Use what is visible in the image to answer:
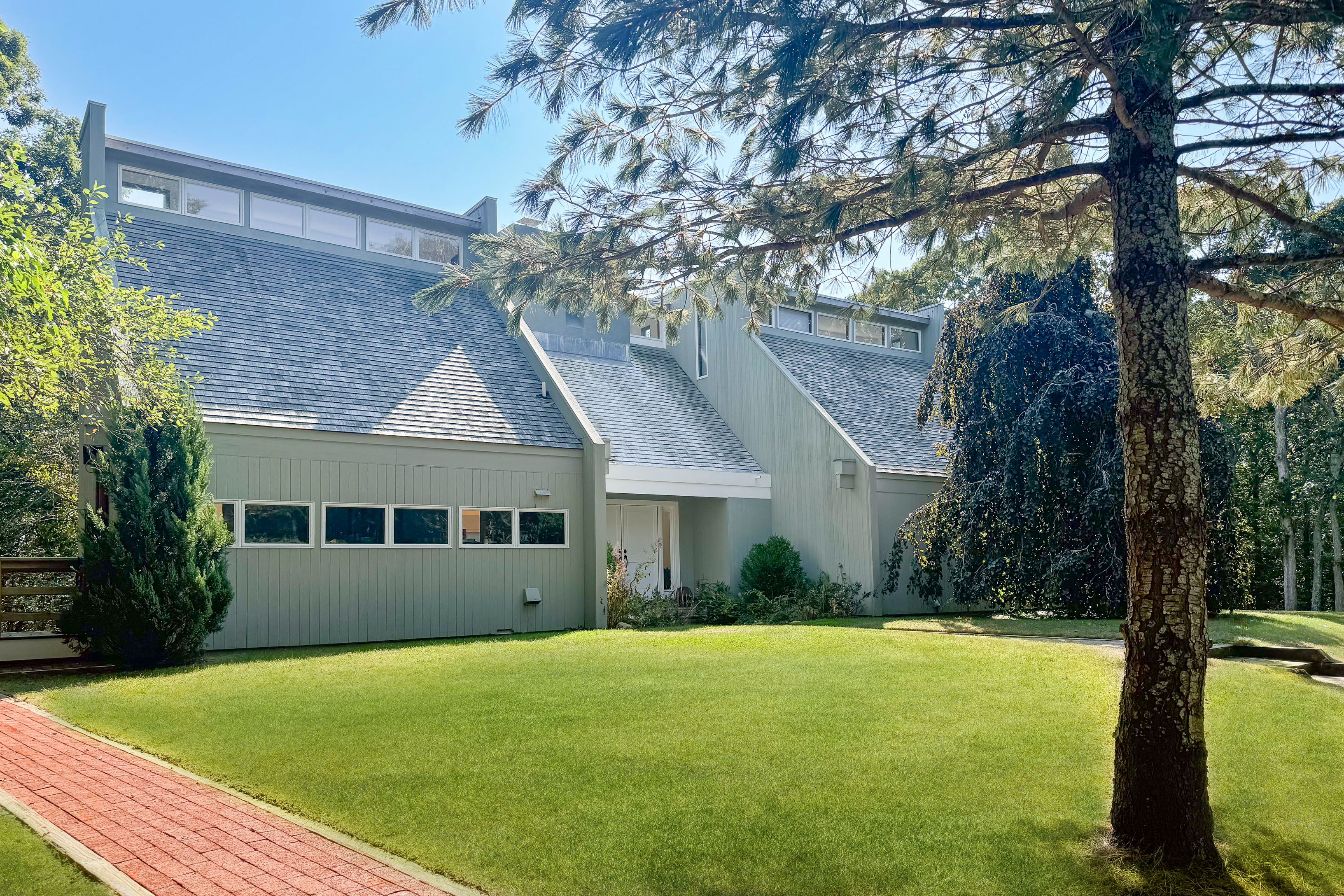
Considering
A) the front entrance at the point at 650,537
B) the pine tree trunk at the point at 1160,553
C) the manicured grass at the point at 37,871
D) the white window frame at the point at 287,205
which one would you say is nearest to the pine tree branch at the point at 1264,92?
the pine tree trunk at the point at 1160,553

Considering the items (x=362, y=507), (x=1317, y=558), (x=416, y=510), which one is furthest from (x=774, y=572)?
(x=1317, y=558)

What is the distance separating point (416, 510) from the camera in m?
13.8

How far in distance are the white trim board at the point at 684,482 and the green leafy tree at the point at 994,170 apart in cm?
981

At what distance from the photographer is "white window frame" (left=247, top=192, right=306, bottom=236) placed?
659 inches

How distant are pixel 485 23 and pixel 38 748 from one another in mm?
5610

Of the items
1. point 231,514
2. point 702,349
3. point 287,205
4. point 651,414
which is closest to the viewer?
point 231,514

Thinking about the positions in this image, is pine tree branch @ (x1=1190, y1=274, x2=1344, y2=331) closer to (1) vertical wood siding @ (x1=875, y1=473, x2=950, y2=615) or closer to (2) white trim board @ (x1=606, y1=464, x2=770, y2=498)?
(2) white trim board @ (x1=606, y1=464, x2=770, y2=498)

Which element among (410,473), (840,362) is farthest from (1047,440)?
(410,473)

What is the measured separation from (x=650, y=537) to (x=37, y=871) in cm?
1472

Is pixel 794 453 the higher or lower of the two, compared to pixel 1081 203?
lower

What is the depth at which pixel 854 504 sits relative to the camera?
682 inches

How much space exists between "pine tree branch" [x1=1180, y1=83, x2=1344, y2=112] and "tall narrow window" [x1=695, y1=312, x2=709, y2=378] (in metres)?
16.1

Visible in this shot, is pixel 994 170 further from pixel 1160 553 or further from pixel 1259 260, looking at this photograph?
pixel 1160 553

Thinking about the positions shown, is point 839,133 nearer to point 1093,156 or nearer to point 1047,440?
point 1093,156
